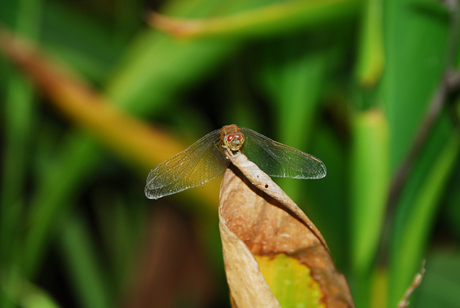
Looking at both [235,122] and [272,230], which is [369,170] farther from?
[235,122]

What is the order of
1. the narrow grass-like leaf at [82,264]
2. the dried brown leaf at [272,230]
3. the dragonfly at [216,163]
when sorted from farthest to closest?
1. the narrow grass-like leaf at [82,264]
2. the dragonfly at [216,163]
3. the dried brown leaf at [272,230]

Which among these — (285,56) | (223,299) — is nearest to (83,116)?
(285,56)

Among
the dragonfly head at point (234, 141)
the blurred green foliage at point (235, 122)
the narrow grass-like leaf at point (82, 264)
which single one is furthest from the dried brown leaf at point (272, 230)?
the narrow grass-like leaf at point (82, 264)

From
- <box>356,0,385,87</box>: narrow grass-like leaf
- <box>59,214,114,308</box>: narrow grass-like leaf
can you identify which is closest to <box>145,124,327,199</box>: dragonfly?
<box>356,0,385,87</box>: narrow grass-like leaf

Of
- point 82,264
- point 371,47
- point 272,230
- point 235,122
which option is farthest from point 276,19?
point 82,264

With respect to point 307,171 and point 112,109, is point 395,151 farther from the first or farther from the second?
point 112,109

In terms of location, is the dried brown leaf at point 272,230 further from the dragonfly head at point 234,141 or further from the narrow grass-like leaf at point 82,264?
the narrow grass-like leaf at point 82,264

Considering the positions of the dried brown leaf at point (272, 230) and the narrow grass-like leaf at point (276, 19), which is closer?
the dried brown leaf at point (272, 230)
